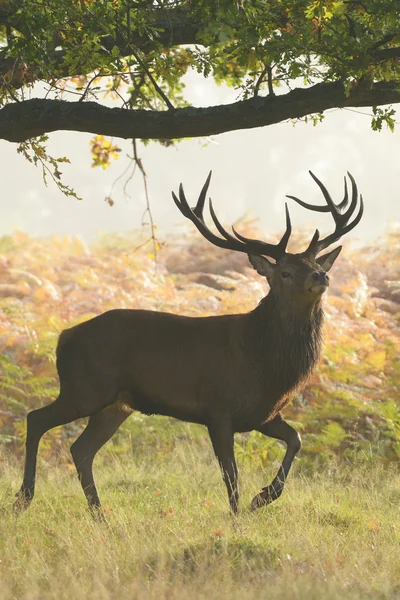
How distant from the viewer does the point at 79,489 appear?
8.62 meters

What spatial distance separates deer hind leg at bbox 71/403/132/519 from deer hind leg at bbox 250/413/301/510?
1.31 meters

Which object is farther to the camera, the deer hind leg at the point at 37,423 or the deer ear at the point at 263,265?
the deer hind leg at the point at 37,423

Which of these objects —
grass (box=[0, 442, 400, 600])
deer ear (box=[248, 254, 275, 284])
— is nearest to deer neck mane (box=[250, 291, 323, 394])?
deer ear (box=[248, 254, 275, 284])

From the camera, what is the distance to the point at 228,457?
7.17 metres

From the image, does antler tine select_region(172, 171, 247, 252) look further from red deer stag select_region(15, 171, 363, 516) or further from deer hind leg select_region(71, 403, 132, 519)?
deer hind leg select_region(71, 403, 132, 519)

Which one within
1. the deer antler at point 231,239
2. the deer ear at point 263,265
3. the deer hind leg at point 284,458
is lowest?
the deer hind leg at point 284,458

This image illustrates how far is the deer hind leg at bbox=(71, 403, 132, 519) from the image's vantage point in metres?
7.72

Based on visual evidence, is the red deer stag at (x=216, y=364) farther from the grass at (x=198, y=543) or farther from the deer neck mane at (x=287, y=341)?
the grass at (x=198, y=543)

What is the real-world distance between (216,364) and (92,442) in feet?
4.71

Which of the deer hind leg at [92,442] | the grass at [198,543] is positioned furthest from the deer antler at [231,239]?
the grass at [198,543]

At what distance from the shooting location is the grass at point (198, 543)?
5.18 m

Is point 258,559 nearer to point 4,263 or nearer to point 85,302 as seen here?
point 85,302

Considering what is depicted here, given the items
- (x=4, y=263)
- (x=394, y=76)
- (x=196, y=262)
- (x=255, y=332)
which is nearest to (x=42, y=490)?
(x=255, y=332)

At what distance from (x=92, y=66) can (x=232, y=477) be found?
3526 mm
